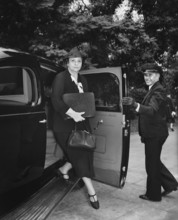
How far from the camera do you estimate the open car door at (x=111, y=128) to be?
3.97m

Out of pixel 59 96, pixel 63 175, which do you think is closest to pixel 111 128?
pixel 59 96

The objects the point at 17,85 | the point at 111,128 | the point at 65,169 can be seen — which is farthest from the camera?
the point at 65,169

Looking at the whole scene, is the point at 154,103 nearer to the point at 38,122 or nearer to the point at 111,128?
the point at 111,128

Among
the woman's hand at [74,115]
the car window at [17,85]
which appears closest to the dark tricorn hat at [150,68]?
the woman's hand at [74,115]

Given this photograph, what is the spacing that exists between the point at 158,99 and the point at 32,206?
1.90m

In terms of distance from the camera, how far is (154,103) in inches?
152

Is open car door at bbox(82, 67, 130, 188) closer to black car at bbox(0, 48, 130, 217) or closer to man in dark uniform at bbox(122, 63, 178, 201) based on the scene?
black car at bbox(0, 48, 130, 217)

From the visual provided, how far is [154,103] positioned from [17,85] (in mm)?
1581

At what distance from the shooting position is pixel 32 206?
3682 mm

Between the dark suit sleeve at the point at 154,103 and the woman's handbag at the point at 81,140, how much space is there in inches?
26.3

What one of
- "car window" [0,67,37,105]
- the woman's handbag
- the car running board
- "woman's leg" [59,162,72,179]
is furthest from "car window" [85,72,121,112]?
the car running board

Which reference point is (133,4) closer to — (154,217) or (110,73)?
(110,73)

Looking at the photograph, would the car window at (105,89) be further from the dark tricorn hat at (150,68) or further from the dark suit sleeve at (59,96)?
the dark suit sleeve at (59,96)

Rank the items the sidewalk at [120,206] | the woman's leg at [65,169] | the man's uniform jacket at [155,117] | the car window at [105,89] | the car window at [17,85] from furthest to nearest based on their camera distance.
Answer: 1. the woman's leg at [65,169]
2. the car window at [105,89]
3. the man's uniform jacket at [155,117]
4. the sidewalk at [120,206]
5. the car window at [17,85]
